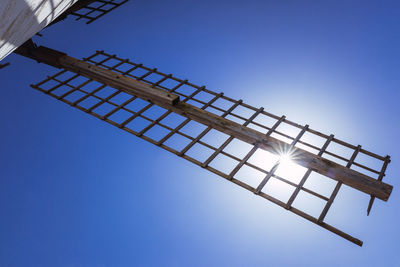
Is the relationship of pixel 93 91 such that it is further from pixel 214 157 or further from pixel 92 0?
pixel 92 0

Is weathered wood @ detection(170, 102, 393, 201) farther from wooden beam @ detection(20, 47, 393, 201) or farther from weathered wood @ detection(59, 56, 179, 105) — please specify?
weathered wood @ detection(59, 56, 179, 105)

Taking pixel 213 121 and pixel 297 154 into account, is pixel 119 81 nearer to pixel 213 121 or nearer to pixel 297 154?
pixel 213 121

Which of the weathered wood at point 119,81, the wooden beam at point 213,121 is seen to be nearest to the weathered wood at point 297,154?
the wooden beam at point 213,121

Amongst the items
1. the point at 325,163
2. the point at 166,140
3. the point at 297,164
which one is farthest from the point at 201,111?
the point at 325,163

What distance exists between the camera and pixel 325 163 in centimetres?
378

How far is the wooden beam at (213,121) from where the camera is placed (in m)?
3.57

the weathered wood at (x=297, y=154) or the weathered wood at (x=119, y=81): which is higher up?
the weathered wood at (x=297, y=154)

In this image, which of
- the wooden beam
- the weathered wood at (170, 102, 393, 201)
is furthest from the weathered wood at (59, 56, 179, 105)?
the weathered wood at (170, 102, 393, 201)

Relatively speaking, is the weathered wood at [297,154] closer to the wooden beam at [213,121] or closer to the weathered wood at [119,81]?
the wooden beam at [213,121]

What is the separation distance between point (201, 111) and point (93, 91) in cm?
202

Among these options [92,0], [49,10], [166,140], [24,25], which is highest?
[92,0]

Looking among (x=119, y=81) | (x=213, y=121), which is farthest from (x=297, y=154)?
(x=119, y=81)

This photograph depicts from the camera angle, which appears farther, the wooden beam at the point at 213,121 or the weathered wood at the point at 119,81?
the weathered wood at the point at 119,81

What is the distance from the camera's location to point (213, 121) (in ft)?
14.7
